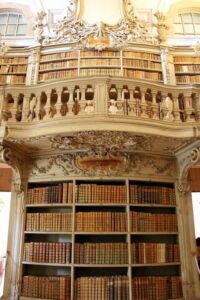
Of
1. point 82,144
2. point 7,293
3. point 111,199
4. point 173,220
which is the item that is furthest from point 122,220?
point 7,293

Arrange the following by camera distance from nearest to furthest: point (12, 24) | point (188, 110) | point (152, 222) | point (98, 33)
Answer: point (188, 110) → point (152, 222) → point (98, 33) → point (12, 24)

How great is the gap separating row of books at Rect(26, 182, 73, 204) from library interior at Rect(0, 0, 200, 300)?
13 mm

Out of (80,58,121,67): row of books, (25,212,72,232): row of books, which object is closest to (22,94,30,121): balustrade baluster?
(25,212,72,232): row of books

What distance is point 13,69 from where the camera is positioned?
4406mm

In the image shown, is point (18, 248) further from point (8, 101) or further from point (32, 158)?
point (8, 101)

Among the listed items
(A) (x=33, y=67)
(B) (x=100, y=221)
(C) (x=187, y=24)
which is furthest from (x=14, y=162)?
(C) (x=187, y=24)

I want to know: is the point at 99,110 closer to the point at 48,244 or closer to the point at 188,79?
the point at 48,244

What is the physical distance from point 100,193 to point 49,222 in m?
0.71

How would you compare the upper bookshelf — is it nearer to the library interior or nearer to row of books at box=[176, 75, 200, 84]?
the library interior

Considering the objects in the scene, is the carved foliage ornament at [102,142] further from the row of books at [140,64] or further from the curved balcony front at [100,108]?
the row of books at [140,64]

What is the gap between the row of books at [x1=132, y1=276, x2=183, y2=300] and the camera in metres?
3.16

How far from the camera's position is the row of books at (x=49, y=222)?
334cm

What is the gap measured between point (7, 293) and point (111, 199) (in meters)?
1.69

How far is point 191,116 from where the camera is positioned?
3.25 metres
